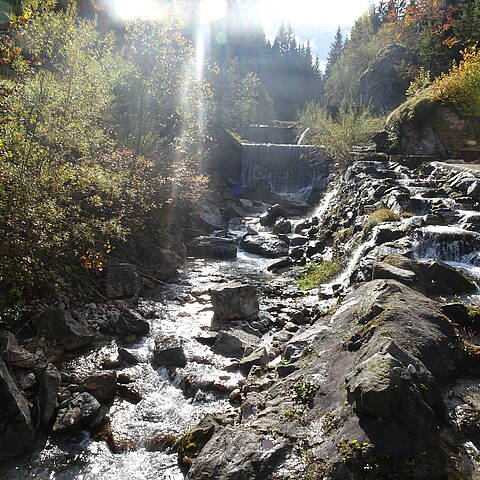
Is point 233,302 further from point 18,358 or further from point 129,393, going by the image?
point 18,358

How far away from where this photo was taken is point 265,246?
17.4 m

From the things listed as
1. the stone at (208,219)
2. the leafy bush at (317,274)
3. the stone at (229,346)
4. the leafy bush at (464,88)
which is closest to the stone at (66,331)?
the stone at (229,346)

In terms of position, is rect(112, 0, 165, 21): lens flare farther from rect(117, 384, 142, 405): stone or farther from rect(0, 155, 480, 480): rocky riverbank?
rect(117, 384, 142, 405): stone

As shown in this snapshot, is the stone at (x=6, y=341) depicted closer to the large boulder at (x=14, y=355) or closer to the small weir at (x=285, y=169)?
the large boulder at (x=14, y=355)

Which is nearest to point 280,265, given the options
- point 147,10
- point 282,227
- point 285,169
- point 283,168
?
point 282,227

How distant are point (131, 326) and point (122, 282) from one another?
2.24 metres

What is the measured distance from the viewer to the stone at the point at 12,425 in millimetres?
5129

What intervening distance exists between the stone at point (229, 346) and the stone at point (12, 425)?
3.79 metres

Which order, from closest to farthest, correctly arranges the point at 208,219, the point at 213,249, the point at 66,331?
the point at 66,331 → the point at 213,249 → the point at 208,219

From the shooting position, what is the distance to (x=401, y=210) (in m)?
12.3

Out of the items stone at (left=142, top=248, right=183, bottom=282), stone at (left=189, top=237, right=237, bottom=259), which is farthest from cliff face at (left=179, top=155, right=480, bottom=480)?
stone at (left=189, top=237, right=237, bottom=259)

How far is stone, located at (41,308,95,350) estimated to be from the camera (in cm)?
784

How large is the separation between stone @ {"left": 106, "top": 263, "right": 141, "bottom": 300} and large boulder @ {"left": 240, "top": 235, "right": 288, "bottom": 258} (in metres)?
6.99

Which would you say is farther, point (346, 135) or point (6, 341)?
point (346, 135)
